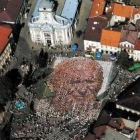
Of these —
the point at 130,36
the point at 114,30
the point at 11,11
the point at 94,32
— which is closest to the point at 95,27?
the point at 94,32

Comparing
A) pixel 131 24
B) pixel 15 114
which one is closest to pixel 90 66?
pixel 131 24

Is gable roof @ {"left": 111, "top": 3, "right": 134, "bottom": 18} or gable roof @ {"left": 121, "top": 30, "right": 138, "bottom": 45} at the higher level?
gable roof @ {"left": 111, "top": 3, "right": 134, "bottom": 18}

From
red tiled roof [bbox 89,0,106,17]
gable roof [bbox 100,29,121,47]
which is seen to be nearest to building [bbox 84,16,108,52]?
gable roof [bbox 100,29,121,47]

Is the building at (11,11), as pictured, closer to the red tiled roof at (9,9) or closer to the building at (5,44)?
the red tiled roof at (9,9)

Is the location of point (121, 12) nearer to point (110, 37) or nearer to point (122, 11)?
point (122, 11)

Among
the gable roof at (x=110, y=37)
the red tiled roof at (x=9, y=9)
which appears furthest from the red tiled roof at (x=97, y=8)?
the red tiled roof at (x=9, y=9)

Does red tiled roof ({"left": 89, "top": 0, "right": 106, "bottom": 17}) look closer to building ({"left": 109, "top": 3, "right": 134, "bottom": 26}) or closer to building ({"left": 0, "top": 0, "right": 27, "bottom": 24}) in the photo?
building ({"left": 109, "top": 3, "right": 134, "bottom": 26})
